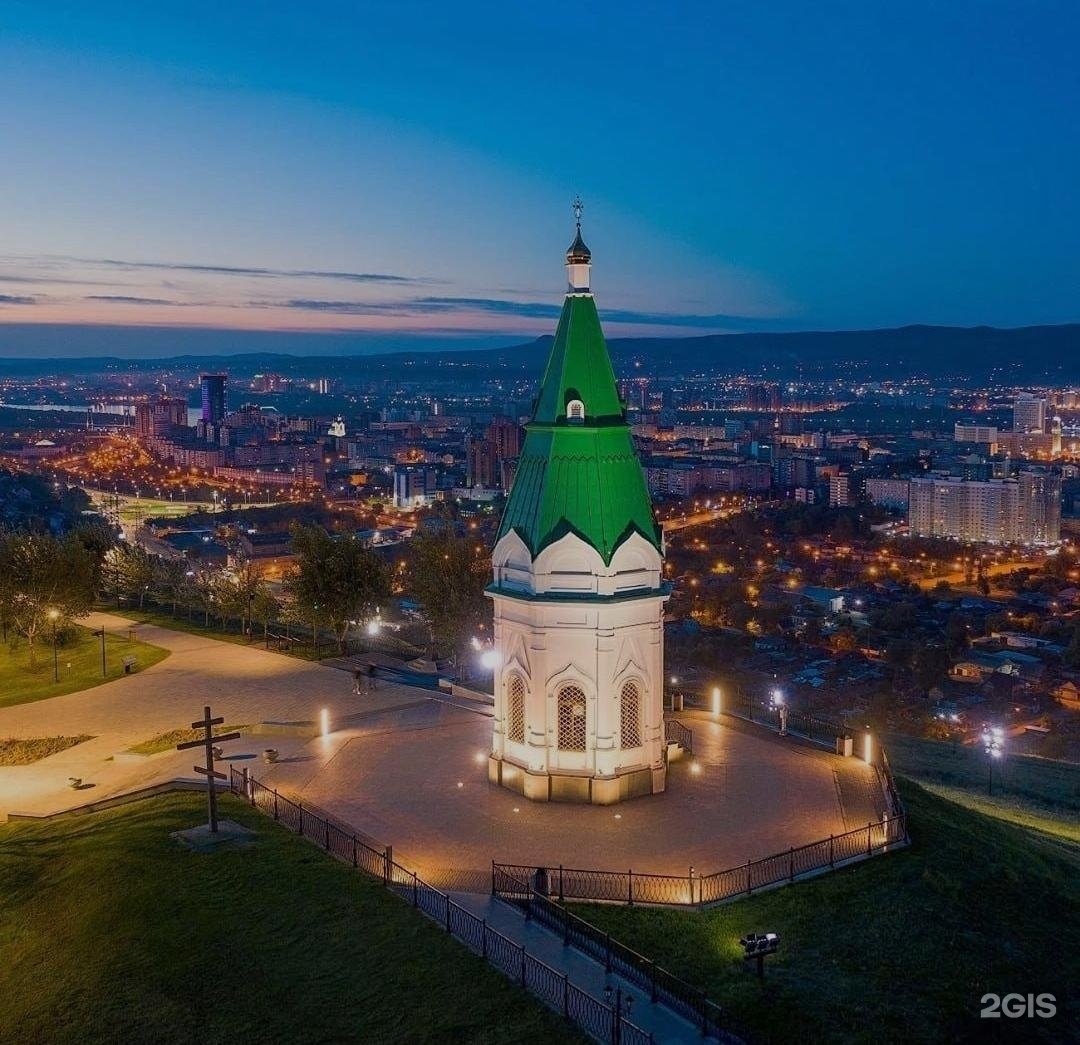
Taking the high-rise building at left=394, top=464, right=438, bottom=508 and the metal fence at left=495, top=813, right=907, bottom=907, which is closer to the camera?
the metal fence at left=495, top=813, right=907, bottom=907

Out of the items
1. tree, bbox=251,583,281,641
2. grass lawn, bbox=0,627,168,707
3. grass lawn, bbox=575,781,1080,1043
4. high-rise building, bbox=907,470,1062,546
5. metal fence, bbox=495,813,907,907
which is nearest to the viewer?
grass lawn, bbox=575,781,1080,1043

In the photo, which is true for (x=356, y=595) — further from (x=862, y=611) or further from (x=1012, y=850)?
(x=862, y=611)

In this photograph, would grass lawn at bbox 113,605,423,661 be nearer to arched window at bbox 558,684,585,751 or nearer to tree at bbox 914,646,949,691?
arched window at bbox 558,684,585,751

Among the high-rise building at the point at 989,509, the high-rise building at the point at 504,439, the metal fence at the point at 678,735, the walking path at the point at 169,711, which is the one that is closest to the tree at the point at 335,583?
the walking path at the point at 169,711

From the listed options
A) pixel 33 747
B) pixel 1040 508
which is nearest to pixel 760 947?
pixel 33 747

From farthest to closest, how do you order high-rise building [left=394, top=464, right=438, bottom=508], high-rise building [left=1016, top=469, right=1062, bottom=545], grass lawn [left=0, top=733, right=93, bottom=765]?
high-rise building [left=394, top=464, right=438, bottom=508]
high-rise building [left=1016, top=469, right=1062, bottom=545]
grass lawn [left=0, top=733, right=93, bottom=765]

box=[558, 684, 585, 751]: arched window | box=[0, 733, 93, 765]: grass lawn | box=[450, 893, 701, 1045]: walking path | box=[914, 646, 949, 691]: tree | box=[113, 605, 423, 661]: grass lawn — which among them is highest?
box=[558, 684, 585, 751]: arched window

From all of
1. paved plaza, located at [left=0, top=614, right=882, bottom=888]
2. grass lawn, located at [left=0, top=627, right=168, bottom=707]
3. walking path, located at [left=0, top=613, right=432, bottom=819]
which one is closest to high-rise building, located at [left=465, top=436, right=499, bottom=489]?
grass lawn, located at [left=0, top=627, right=168, bottom=707]

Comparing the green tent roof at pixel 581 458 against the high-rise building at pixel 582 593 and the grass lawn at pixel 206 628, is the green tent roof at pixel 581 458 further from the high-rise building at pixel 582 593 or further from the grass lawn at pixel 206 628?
the grass lawn at pixel 206 628
